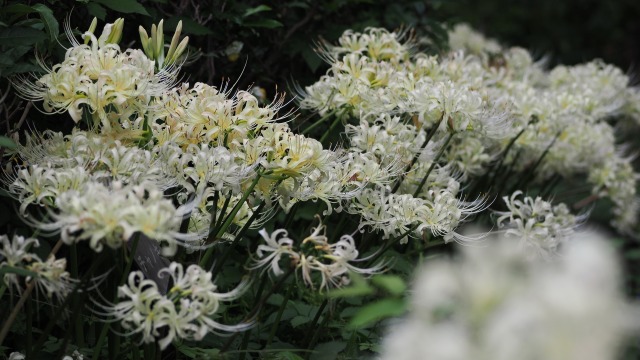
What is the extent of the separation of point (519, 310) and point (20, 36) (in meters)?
1.51

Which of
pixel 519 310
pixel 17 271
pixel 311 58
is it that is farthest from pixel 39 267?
pixel 311 58

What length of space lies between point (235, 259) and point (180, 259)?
73 cm

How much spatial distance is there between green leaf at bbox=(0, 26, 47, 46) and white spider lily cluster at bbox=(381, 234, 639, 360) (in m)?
1.31

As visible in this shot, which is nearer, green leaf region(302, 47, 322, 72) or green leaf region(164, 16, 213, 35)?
green leaf region(164, 16, 213, 35)

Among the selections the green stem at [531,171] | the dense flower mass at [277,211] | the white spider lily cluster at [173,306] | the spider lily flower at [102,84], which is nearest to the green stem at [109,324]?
the dense flower mass at [277,211]

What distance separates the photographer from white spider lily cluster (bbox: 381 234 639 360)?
0.84 metres

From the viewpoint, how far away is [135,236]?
158 cm

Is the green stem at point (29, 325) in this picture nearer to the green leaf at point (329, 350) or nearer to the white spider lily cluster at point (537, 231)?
the green leaf at point (329, 350)

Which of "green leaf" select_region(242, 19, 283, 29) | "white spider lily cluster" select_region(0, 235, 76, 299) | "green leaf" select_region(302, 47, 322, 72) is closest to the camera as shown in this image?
"white spider lily cluster" select_region(0, 235, 76, 299)

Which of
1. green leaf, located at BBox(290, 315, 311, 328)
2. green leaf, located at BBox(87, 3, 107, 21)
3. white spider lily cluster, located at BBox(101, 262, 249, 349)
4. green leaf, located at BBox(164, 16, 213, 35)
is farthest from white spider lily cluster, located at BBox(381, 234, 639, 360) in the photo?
green leaf, located at BBox(164, 16, 213, 35)

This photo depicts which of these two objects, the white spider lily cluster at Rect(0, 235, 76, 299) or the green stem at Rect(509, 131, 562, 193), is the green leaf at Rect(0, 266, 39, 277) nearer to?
the white spider lily cluster at Rect(0, 235, 76, 299)

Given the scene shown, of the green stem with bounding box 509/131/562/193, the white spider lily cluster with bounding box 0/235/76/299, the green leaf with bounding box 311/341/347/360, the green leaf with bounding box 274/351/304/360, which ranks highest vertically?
the green stem with bounding box 509/131/562/193

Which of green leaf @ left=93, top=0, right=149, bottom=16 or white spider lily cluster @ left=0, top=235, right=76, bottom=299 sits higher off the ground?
green leaf @ left=93, top=0, right=149, bottom=16

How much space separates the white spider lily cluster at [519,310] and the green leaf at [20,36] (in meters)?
1.31
